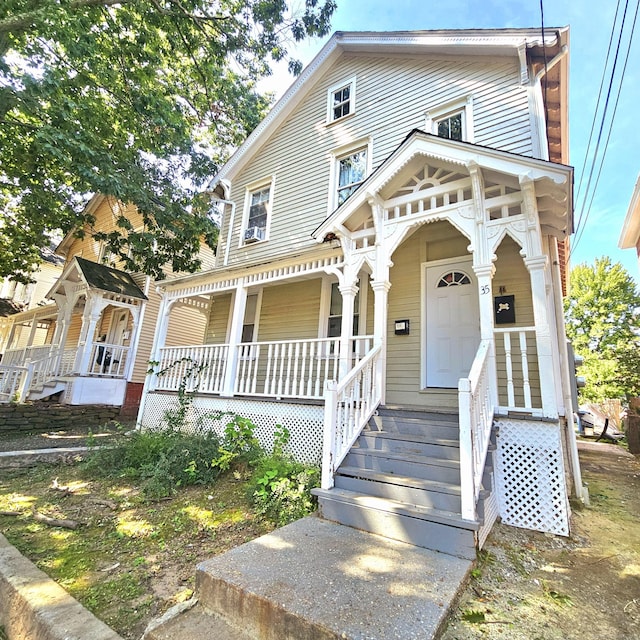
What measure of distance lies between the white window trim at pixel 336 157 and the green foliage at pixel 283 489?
5946 millimetres

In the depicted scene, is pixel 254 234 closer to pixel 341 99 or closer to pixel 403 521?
pixel 341 99

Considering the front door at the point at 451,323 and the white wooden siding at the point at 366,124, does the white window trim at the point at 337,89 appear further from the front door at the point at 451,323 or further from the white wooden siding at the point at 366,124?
the front door at the point at 451,323

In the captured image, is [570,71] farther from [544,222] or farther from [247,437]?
[247,437]

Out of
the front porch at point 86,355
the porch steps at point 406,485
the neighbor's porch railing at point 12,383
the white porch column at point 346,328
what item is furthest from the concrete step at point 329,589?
the neighbor's porch railing at point 12,383

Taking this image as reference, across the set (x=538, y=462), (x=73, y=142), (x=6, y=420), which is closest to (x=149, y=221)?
(x=73, y=142)

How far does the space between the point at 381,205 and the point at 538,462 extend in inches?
166

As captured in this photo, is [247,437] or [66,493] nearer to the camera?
[66,493]

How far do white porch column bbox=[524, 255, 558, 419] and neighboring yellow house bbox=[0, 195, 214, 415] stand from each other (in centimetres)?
900

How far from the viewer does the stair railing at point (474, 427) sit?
10.0ft

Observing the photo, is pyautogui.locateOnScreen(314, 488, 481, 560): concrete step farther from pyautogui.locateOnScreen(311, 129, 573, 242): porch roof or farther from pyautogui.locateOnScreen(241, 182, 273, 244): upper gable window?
pyautogui.locateOnScreen(241, 182, 273, 244): upper gable window

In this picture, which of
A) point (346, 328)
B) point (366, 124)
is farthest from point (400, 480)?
point (366, 124)

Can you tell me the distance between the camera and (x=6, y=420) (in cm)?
898

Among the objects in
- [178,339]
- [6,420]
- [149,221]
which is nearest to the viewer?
[6,420]

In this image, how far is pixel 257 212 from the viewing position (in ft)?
33.5
